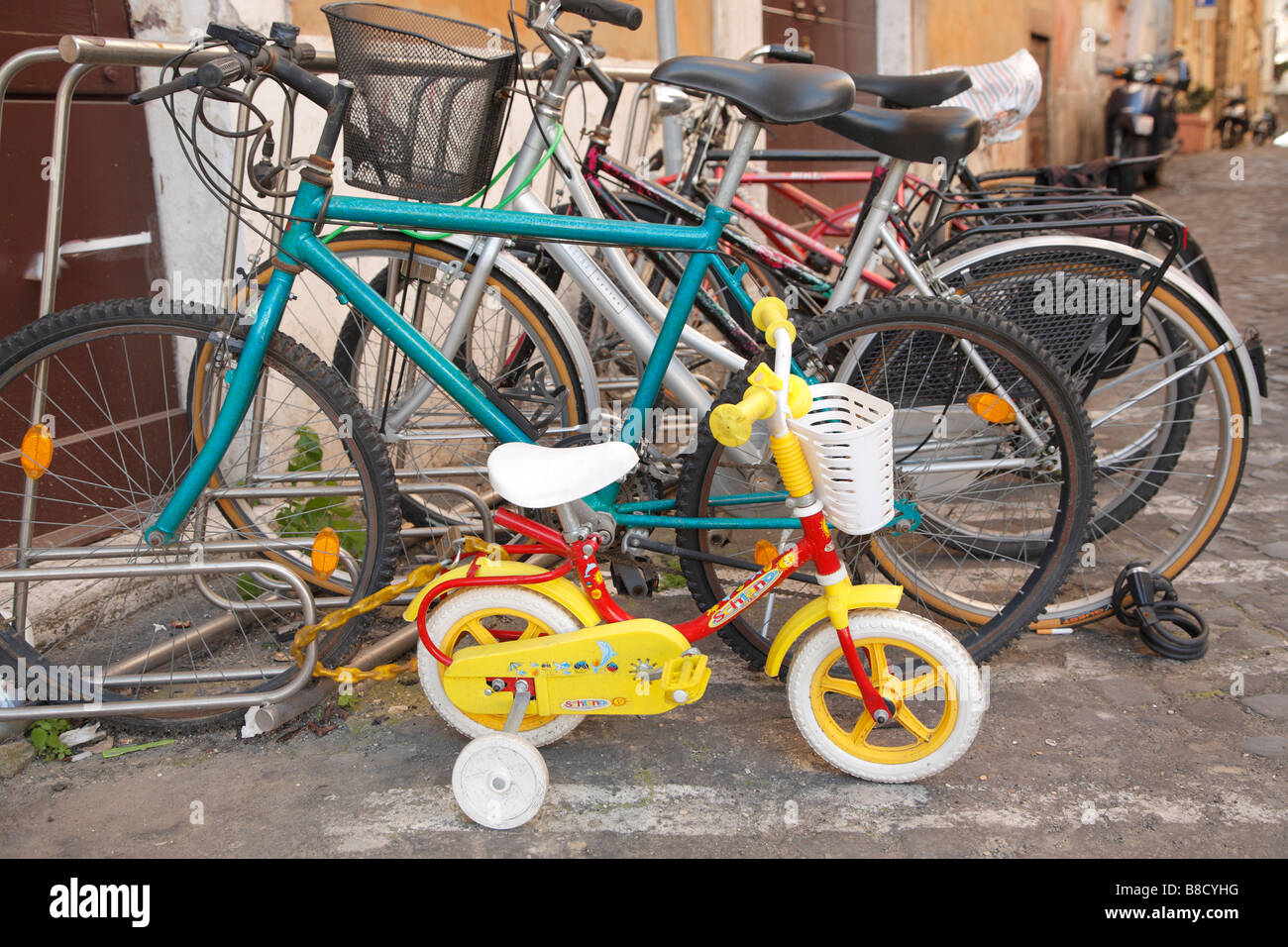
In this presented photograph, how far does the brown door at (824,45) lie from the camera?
6.98 m

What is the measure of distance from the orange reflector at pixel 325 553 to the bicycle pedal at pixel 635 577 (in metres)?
0.66

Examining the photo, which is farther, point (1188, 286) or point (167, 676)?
point (1188, 286)

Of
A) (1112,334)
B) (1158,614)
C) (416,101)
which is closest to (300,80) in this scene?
(416,101)

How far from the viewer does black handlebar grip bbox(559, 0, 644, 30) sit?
285 centimetres

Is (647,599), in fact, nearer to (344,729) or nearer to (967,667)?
(344,729)

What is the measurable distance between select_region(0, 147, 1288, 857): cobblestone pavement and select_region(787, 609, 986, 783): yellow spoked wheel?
75 mm

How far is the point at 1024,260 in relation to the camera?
2.93m

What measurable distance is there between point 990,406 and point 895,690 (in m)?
0.91

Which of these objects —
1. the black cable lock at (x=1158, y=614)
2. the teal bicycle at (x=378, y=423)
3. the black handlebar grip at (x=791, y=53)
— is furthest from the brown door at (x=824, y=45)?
the black cable lock at (x=1158, y=614)

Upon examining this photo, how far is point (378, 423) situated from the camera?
298 centimetres

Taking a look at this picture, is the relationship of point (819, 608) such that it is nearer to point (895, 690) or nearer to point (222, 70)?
point (895, 690)

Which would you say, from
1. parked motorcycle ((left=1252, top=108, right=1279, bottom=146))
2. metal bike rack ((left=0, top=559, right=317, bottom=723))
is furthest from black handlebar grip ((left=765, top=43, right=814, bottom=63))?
parked motorcycle ((left=1252, top=108, right=1279, bottom=146))

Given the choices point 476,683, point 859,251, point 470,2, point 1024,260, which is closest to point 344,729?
point 476,683

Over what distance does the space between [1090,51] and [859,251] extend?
13664 millimetres
